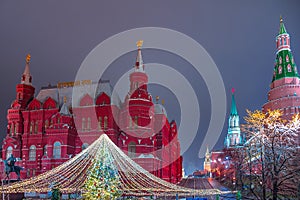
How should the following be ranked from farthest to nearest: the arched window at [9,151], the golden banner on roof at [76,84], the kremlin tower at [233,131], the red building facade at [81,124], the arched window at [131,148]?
the kremlin tower at [233,131]
the golden banner on roof at [76,84]
the arched window at [9,151]
the red building facade at [81,124]
the arched window at [131,148]

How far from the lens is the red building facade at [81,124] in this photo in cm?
4119

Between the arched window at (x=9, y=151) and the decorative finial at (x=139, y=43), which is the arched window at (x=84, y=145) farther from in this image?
the decorative finial at (x=139, y=43)

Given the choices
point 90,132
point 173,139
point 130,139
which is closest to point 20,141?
point 90,132

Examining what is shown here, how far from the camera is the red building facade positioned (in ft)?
135

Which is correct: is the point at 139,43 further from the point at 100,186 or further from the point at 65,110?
the point at 100,186

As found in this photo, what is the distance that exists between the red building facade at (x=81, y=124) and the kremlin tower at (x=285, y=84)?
27186 millimetres

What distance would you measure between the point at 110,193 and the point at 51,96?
38.7 metres

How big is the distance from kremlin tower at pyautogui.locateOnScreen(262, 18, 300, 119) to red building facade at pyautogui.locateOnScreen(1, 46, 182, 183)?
27186 millimetres

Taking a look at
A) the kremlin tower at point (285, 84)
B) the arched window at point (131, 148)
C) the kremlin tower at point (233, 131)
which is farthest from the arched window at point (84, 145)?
the kremlin tower at point (233, 131)

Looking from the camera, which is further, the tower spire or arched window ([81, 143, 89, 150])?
the tower spire

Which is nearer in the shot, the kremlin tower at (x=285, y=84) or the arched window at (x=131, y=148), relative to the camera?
the arched window at (x=131, y=148)

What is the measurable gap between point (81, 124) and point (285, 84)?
1617 inches

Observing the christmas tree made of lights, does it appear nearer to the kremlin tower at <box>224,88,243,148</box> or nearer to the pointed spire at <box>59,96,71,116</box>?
the pointed spire at <box>59,96,71,116</box>

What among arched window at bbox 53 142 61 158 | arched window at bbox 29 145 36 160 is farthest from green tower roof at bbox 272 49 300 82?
arched window at bbox 29 145 36 160
